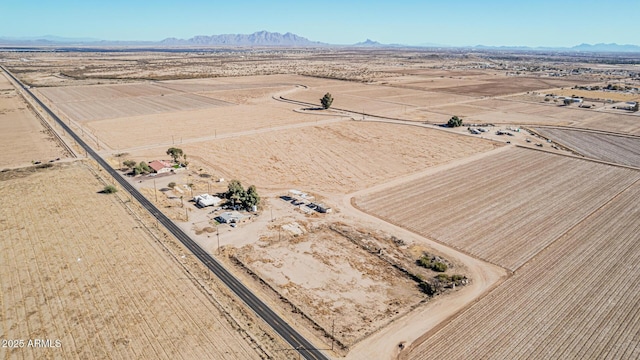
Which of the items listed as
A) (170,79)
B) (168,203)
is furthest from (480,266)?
(170,79)

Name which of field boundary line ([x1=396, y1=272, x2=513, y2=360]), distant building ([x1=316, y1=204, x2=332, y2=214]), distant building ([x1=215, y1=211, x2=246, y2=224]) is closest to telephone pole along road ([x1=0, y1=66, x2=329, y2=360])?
distant building ([x1=215, y1=211, x2=246, y2=224])

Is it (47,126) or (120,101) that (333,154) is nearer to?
(47,126)

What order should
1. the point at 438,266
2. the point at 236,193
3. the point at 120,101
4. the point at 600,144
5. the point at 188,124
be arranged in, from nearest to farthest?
the point at 438,266 → the point at 236,193 → the point at 600,144 → the point at 188,124 → the point at 120,101

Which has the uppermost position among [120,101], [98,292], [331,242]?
[120,101]

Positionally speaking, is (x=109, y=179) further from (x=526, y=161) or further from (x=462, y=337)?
(x=526, y=161)

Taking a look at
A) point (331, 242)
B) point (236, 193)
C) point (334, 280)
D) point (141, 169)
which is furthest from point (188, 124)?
point (334, 280)

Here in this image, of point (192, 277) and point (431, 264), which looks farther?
point (431, 264)

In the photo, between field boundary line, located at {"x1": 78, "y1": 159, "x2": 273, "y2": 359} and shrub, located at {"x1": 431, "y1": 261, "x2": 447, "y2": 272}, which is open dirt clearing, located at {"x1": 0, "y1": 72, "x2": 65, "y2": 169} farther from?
shrub, located at {"x1": 431, "y1": 261, "x2": 447, "y2": 272}

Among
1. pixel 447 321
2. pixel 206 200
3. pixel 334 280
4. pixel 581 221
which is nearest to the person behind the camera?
pixel 447 321
